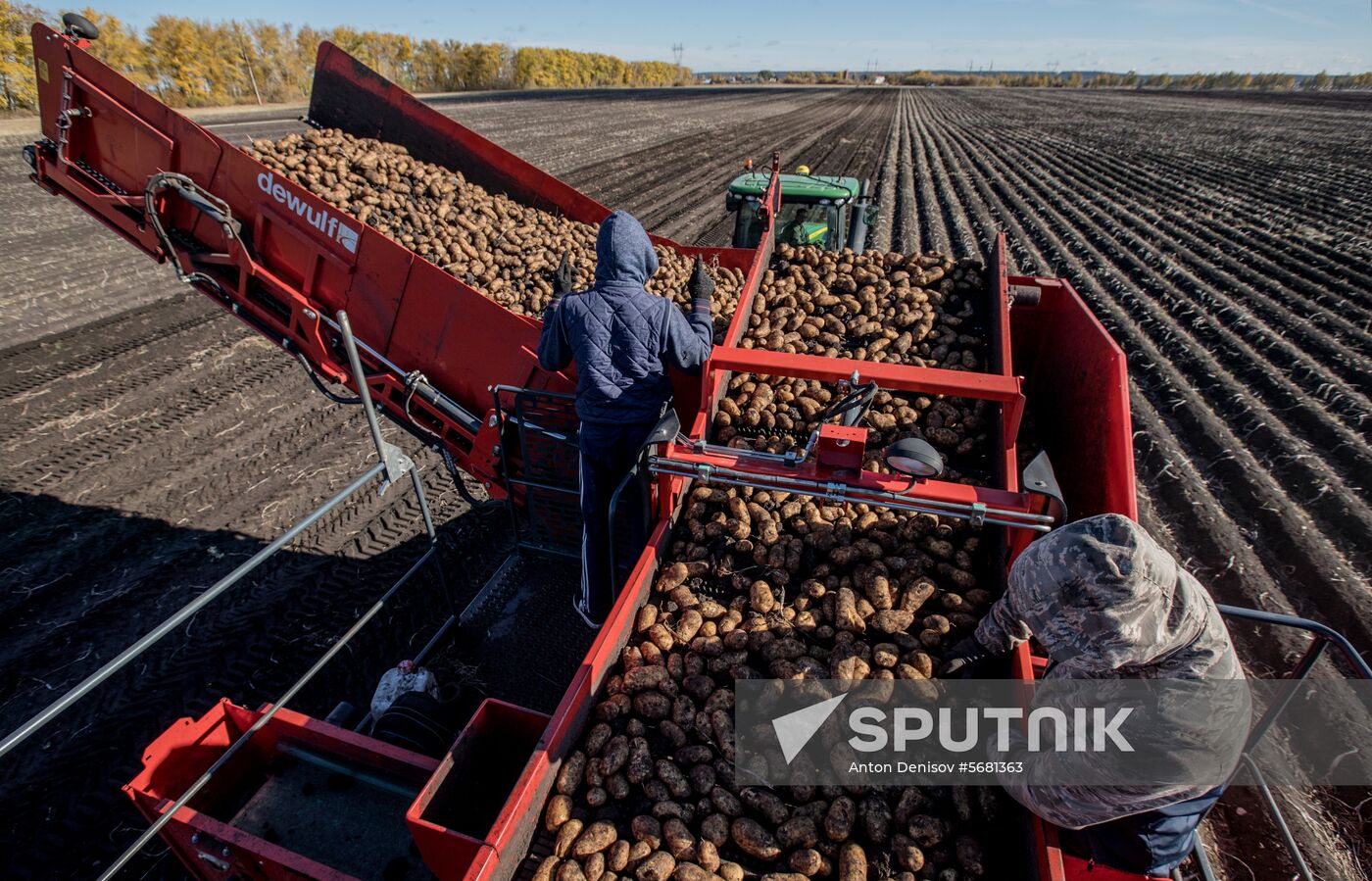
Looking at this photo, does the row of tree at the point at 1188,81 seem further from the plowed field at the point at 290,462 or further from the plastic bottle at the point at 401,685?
the plastic bottle at the point at 401,685

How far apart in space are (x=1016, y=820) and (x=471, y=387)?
10.5 feet

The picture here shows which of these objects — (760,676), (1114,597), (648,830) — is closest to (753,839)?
(648,830)

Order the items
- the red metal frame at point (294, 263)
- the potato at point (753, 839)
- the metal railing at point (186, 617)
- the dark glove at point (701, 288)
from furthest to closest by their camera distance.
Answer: the red metal frame at point (294, 263), the dark glove at point (701, 288), the potato at point (753, 839), the metal railing at point (186, 617)

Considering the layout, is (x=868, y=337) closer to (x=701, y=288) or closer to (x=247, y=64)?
(x=701, y=288)

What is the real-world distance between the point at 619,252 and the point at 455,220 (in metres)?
2.08

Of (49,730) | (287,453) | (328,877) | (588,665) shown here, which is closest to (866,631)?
(588,665)

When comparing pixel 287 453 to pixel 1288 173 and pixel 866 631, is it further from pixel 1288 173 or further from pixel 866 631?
pixel 1288 173

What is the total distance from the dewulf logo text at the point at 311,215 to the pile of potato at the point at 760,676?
2390 millimetres

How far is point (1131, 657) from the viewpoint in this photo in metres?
1.90

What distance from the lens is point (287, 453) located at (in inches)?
244

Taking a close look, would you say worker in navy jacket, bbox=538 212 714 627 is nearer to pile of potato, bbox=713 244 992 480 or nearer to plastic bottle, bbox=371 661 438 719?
pile of potato, bbox=713 244 992 480

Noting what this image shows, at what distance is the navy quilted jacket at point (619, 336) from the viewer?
10.5ft

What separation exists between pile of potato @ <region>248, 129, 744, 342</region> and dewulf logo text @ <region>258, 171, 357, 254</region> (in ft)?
1.43

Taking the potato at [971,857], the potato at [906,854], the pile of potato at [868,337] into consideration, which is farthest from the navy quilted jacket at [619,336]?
the potato at [971,857]
